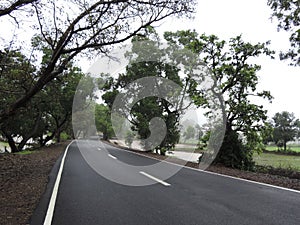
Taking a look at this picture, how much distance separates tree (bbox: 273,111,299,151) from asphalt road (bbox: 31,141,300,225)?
2044 inches

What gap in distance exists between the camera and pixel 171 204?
5.57 m

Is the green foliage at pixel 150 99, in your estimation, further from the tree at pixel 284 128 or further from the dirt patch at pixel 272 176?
the tree at pixel 284 128

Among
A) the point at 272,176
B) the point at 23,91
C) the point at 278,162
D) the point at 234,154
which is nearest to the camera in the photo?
the point at 272,176

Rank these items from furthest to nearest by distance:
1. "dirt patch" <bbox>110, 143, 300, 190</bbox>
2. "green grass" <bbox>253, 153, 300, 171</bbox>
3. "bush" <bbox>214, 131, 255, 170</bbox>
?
"green grass" <bbox>253, 153, 300, 171</bbox> → "bush" <bbox>214, 131, 255, 170</bbox> → "dirt patch" <bbox>110, 143, 300, 190</bbox>

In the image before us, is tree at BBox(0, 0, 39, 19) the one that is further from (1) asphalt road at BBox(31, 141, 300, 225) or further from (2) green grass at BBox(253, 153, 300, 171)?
(2) green grass at BBox(253, 153, 300, 171)

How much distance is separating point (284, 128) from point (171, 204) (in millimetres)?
56506

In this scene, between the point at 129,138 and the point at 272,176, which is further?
the point at 129,138

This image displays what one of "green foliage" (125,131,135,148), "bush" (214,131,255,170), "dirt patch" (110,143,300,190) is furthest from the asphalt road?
"green foliage" (125,131,135,148)

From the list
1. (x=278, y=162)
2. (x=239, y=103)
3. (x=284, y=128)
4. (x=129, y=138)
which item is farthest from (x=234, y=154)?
(x=284, y=128)

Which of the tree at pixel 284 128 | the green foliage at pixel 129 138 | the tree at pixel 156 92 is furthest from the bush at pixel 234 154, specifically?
the tree at pixel 284 128

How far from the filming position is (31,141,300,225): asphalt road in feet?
15.0

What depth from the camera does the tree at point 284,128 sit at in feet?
176

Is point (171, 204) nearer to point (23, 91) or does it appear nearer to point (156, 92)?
point (23, 91)

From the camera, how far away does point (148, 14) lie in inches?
449
